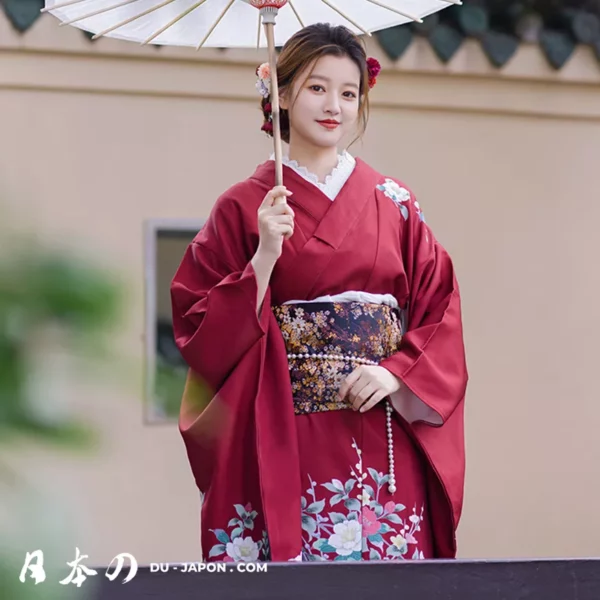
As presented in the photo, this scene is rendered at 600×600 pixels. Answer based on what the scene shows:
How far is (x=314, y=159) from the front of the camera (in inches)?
92.7

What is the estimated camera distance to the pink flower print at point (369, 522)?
2.20 m

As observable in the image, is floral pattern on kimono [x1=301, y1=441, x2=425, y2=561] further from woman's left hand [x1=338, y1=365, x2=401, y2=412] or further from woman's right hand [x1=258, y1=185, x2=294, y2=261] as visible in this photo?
woman's right hand [x1=258, y1=185, x2=294, y2=261]

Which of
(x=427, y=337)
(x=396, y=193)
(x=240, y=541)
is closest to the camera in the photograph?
(x=240, y=541)

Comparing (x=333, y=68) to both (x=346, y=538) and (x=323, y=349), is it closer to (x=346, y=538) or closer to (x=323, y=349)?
Result: (x=323, y=349)

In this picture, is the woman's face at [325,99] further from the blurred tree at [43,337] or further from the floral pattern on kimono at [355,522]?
the blurred tree at [43,337]

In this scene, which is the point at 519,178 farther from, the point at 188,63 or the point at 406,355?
the point at 406,355

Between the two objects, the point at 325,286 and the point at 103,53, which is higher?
the point at 103,53

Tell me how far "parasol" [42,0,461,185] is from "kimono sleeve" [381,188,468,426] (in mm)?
377

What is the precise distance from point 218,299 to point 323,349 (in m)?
0.23

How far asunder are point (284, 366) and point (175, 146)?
1.97 metres

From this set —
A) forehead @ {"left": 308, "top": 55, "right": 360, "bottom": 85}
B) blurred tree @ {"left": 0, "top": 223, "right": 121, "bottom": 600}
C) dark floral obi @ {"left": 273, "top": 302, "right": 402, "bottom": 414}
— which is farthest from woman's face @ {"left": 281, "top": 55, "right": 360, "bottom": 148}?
blurred tree @ {"left": 0, "top": 223, "right": 121, "bottom": 600}

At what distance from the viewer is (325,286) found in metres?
2.24

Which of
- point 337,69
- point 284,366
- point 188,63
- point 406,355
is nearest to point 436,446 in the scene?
point 406,355

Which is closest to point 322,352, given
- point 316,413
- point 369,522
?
point 316,413
